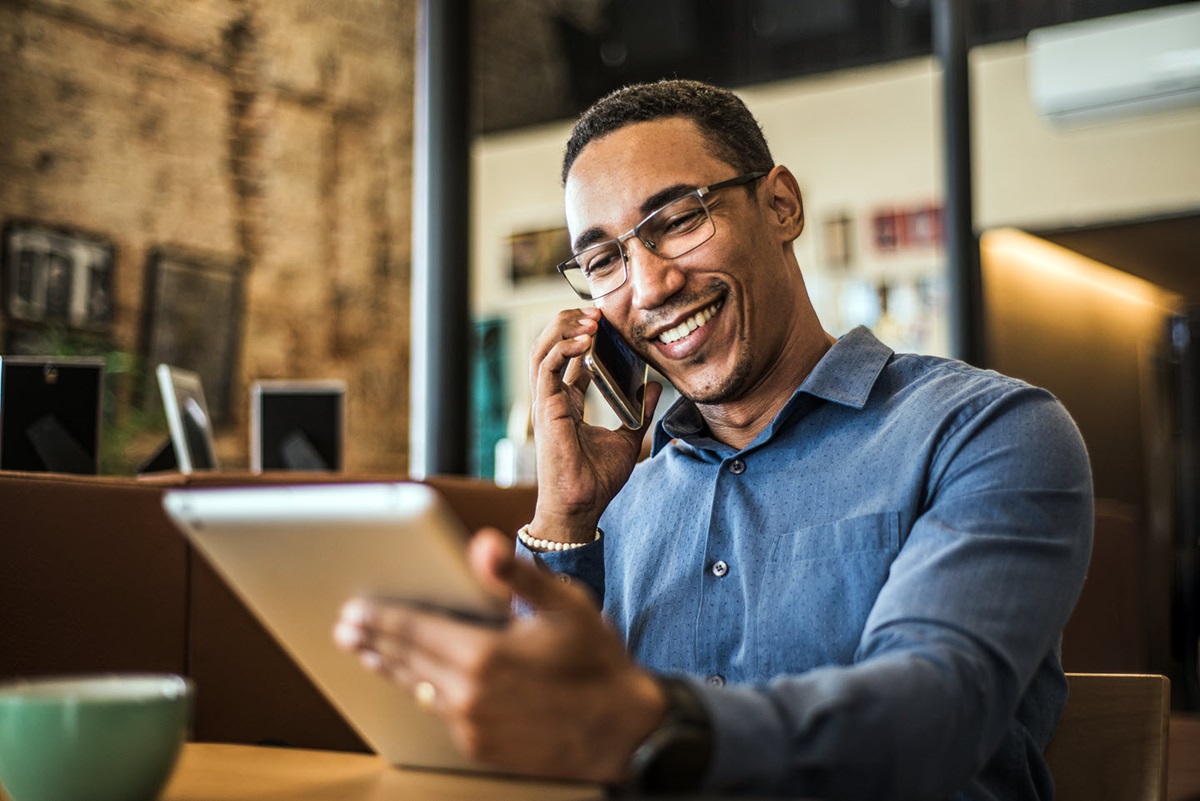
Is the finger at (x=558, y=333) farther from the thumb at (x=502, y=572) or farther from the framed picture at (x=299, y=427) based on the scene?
the framed picture at (x=299, y=427)

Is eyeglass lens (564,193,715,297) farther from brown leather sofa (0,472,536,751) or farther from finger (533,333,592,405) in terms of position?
brown leather sofa (0,472,536,751)

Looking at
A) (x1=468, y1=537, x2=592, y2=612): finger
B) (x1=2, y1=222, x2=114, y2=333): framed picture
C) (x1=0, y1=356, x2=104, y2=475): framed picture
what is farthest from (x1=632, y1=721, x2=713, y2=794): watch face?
(x1=2, y1=222, x2=114, y2=333): framed picture

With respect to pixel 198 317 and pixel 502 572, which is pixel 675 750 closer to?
pixel 502 572

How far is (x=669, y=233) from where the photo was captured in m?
1.64

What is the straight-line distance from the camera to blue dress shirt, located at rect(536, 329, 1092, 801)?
89cm

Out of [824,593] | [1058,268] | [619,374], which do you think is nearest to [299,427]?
[619,374]

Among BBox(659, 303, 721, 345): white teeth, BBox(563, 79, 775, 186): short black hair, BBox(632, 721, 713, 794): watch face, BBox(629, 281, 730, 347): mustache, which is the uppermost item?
BBox(563, 79, 775, 186): short black hair

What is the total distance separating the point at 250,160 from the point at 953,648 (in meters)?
5.81

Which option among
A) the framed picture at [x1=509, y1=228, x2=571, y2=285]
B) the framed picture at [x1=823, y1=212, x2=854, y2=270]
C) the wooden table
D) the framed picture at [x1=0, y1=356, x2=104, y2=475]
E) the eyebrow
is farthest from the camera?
the framed picture at [x1=509, y1=228, x2=571, y2=285]

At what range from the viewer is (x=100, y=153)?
552 centimetres

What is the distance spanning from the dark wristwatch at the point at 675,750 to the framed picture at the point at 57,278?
4.95 m

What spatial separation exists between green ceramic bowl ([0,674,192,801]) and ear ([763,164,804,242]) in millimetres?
1170

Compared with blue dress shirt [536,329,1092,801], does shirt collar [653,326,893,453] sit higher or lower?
higher

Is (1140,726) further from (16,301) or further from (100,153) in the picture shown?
(100,153)
